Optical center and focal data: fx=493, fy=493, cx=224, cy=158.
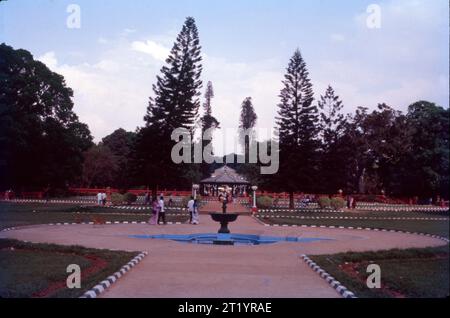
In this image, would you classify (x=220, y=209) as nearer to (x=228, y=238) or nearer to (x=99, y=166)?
(x=228, y=238)

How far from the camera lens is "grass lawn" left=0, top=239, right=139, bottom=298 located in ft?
24.5

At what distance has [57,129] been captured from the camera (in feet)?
137

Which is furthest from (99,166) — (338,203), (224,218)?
(224,218)

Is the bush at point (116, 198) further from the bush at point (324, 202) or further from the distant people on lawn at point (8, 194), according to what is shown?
the bush at point (324, 202)

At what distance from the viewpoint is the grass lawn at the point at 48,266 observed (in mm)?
7477

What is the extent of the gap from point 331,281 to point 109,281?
12.5 feet

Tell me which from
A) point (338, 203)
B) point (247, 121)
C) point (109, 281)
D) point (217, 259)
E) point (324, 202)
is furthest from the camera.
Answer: point (247, 121)

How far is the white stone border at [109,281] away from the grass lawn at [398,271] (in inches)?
154

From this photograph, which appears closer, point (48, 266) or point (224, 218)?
point (48, 266)

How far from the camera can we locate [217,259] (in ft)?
37.6

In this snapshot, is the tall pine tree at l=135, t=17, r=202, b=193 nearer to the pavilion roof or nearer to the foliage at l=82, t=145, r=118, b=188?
the pavilion roof

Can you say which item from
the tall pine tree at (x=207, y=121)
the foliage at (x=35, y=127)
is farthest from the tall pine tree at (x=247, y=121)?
the foliage at (x=35, y=127)

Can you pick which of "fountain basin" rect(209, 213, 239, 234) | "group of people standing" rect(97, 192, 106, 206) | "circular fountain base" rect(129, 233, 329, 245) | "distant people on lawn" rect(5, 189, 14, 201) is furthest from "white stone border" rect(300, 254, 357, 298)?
"distant people on lawn" rect(5, 189, 14, 201)

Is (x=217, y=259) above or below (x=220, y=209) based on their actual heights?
above
